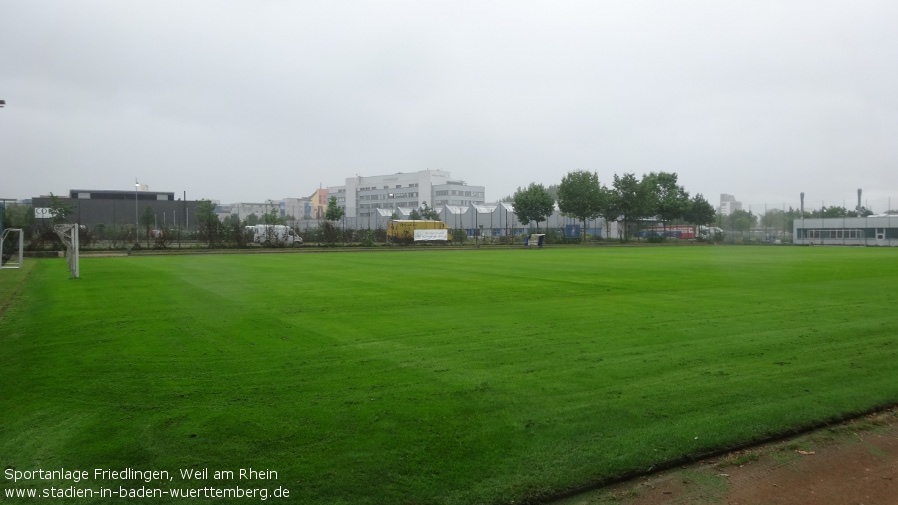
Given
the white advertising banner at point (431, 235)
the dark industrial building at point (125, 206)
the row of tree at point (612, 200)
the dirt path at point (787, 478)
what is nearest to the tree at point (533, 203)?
the row of tree at point (612, 200)

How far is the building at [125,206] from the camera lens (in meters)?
65.0

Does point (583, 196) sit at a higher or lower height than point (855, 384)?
higher

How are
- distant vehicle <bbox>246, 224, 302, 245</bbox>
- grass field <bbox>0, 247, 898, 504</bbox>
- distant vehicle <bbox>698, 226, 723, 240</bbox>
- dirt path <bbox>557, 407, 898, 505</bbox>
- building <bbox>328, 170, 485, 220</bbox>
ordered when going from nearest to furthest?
dirt path <bbox>557, 407, 898, 505</bbox> < grass field <bbox>0, 247, 898, 504</bbox> < distant vehicle <bbox>246, 224, 302, 245</bbox> < distant vehicle <bbox>698, 226, 723, 240</bbox> < building <bbox>328, 170, 485, 220</bbox>

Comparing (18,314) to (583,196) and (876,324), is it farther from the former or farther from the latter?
(583,196)

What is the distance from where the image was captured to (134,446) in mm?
4758

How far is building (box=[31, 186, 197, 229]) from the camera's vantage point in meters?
65.0

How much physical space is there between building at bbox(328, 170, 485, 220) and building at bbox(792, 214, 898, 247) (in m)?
53.7

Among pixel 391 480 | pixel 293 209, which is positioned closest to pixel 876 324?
pixel 391 480

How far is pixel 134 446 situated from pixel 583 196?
59.3 meters

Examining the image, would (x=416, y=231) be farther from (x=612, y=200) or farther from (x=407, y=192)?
(x=407, y=192)

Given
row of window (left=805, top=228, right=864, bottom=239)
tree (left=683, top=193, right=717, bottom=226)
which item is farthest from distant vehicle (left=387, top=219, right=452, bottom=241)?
row of window (left=805, top=228, right=864, bottom=239)

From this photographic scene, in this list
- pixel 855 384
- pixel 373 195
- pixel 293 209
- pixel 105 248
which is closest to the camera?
pixel 855 384

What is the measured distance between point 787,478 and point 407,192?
115 metres

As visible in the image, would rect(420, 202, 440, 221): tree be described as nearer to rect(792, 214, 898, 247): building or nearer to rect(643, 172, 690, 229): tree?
rect(643, 172, 690, 229): tree
